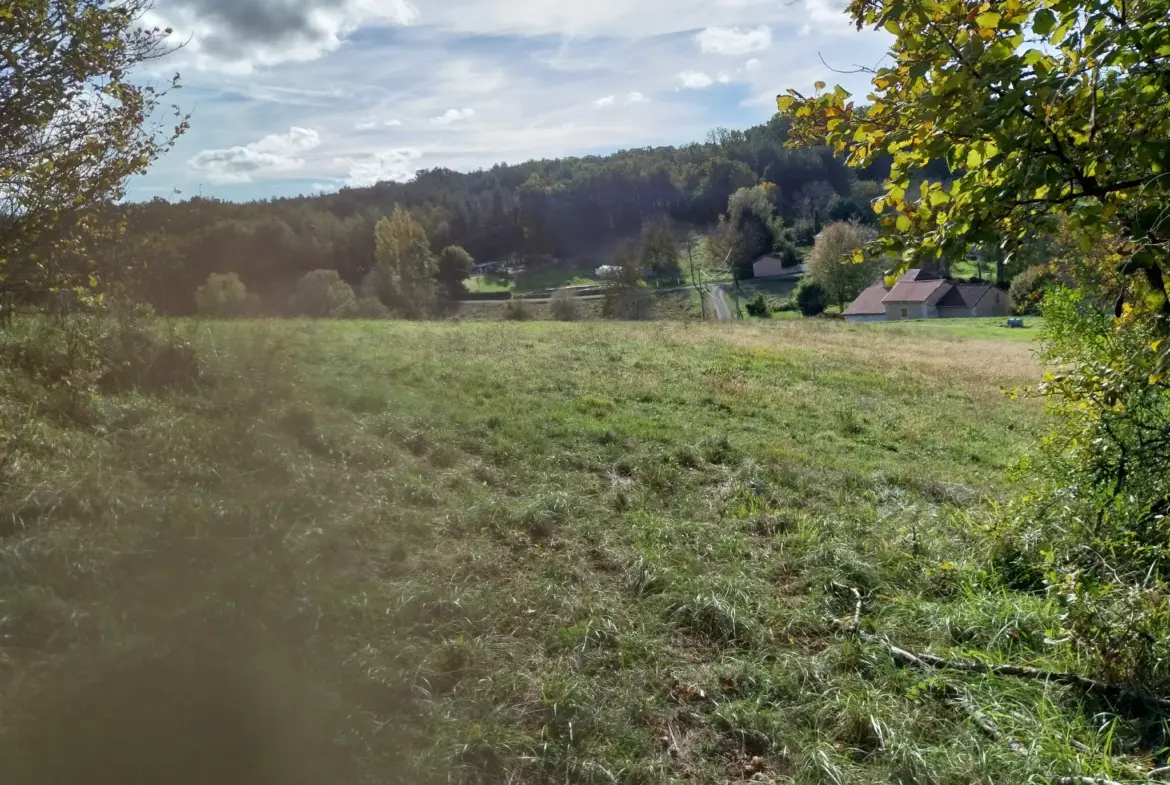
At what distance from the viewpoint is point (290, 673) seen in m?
4.04

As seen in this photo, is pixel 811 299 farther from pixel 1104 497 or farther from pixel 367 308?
pixel 1104 497

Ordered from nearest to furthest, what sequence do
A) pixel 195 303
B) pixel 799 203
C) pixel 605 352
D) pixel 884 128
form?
pixel 884 128
pixel 195 303
pixel 605 352
pixel 799 203

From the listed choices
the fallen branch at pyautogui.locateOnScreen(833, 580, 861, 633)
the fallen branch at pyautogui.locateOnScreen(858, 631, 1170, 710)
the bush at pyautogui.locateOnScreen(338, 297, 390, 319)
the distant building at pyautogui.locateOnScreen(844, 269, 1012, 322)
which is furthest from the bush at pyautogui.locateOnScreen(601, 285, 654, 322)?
the fallen branch at pyautogui.locateOnScreen(858, 631, 1170, 710)

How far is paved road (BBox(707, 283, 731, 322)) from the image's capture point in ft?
212

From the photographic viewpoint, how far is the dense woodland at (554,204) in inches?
2035

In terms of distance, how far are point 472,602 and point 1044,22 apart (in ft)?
14.9

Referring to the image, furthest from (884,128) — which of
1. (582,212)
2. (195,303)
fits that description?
(582,212)

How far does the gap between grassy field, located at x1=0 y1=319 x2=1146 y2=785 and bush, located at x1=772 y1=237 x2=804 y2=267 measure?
79.6 m

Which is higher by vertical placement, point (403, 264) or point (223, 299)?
point (403, 264)

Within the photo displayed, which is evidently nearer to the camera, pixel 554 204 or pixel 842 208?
pixel 842 208

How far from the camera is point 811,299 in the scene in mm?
66375

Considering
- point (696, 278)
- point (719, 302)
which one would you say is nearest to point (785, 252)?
point (696, 278)

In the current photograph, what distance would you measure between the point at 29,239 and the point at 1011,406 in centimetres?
1654

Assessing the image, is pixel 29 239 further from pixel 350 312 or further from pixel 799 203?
pixel 799 203
